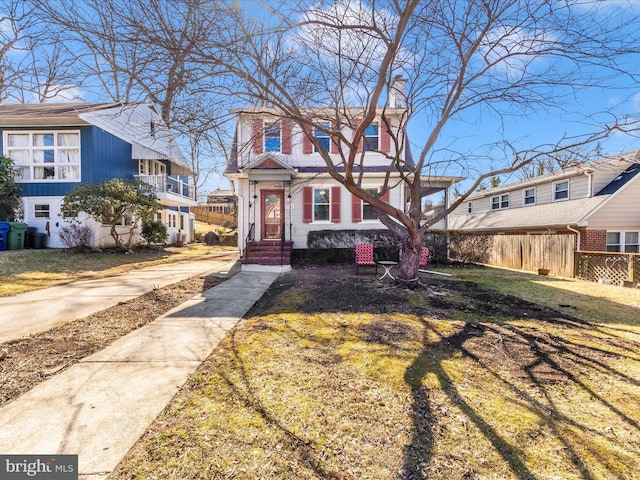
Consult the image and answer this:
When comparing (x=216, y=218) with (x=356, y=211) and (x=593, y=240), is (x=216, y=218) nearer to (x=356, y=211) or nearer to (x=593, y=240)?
(x=356, y=211)

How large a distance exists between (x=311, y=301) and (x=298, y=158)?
856 centimetres

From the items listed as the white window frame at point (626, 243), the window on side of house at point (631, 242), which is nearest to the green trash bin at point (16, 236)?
the white window frame at point (626, 243)

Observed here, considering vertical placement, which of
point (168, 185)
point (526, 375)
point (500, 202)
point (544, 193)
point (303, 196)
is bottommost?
point (526, 375)

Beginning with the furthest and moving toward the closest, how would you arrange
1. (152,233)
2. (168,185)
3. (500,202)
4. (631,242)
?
(500,202) < (168,185) < (152,233) < (631,242)

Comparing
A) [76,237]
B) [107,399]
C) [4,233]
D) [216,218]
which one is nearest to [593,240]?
[107,399]

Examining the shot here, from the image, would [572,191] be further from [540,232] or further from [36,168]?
[36,168]

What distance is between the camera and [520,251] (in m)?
12.9

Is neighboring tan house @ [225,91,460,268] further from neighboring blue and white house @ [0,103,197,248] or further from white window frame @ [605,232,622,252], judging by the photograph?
white window frame @ [605,232,622,252]

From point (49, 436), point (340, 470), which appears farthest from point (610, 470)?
point (49, 436)

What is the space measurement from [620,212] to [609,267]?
5.54 meters

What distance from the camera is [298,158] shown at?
12992mm

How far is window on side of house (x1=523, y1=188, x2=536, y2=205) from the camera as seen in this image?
58.0ft

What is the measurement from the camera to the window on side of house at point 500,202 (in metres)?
20.0

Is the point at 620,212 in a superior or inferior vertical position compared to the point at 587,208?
inferior
